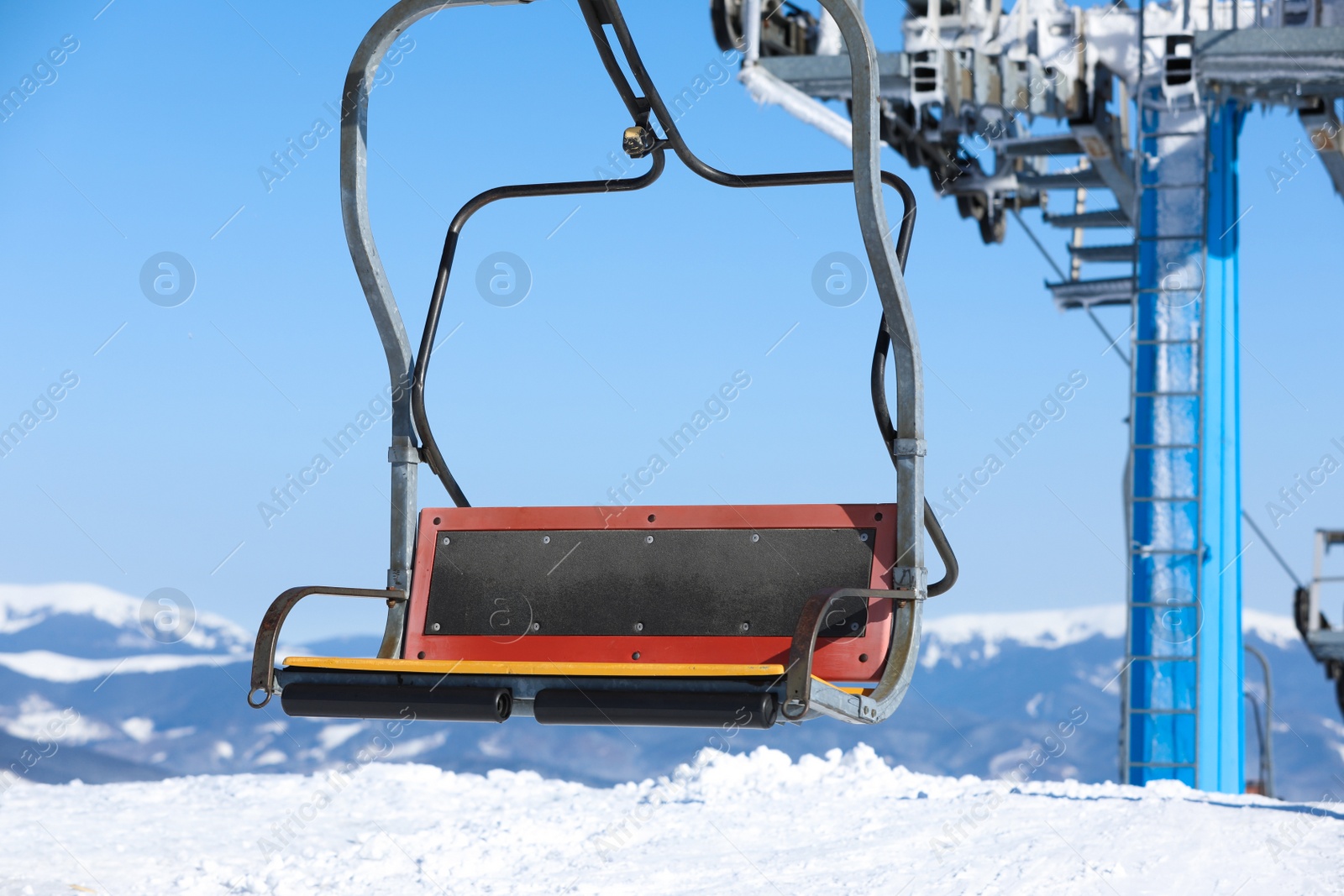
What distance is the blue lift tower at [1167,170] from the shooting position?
1173 cm

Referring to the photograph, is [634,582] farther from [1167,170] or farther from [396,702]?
[1167,170]

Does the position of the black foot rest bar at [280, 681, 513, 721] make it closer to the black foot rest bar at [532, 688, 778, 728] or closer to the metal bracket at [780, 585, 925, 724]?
the black foot rest bar at [532, 688, 778, 728]

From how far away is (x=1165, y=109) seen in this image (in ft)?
41.3

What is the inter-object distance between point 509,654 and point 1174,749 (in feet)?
29.6

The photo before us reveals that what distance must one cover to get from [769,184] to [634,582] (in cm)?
126

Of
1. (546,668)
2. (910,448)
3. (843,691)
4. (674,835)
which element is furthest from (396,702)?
(674,835)

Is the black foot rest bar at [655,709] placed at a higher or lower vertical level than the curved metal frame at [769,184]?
lower

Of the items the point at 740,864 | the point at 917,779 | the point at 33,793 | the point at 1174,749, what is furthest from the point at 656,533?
the point at 1174,749

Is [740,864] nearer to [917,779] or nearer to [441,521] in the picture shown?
[917,779]

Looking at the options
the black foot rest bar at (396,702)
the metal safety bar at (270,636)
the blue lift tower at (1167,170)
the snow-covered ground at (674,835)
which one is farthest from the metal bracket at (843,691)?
the blue lift tower at (1167,170)

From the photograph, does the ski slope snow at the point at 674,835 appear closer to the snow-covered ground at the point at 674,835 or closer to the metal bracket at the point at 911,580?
the snow-covered ground at the point at 674,835

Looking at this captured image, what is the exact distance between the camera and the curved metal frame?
359cm

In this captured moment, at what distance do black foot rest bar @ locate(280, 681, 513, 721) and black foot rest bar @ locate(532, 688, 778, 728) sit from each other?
11 cm

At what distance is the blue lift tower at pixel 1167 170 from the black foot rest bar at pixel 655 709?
8822 millimetres
